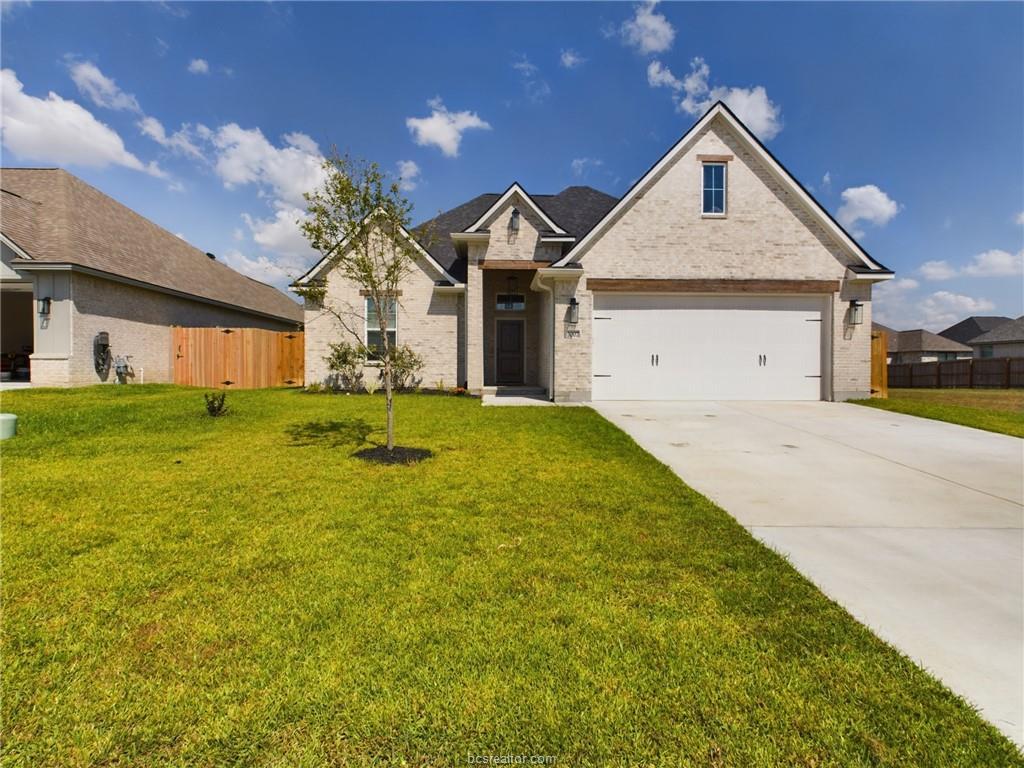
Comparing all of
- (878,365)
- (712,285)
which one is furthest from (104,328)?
(878,365)

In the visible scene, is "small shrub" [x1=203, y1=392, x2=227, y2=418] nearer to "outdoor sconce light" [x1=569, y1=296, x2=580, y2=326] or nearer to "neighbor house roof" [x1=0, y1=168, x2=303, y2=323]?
"neighbor house roof" [x1=0, y1=168, x2=303, y2=323]

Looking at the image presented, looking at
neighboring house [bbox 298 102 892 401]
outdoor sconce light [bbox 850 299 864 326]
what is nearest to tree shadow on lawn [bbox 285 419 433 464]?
neighboring house [bbox 298 102 892 401]

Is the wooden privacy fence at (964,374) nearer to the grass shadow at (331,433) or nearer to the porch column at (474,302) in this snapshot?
the porch column at (474,302)

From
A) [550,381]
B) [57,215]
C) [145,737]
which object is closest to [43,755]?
[145,737]

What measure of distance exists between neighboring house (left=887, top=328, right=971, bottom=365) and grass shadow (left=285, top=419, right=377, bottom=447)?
4596cm

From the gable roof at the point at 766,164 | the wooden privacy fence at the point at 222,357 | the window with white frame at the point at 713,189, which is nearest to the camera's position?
the gable roof at the point at 766,164

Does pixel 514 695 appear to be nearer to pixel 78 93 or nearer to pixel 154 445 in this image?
pixel 154 445

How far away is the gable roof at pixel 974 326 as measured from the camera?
43.9m

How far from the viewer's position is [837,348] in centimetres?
1196

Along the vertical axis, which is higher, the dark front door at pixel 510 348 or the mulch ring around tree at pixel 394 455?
the dark front door at pixel 510 348

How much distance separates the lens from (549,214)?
15227 mm

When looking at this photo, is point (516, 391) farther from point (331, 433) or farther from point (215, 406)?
point (215, 406)

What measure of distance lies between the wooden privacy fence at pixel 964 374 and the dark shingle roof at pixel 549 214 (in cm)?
1930

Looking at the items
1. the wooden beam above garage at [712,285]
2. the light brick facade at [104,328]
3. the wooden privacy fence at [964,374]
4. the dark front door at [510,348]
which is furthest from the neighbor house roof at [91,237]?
the wooden privacy fence at [964,374]
